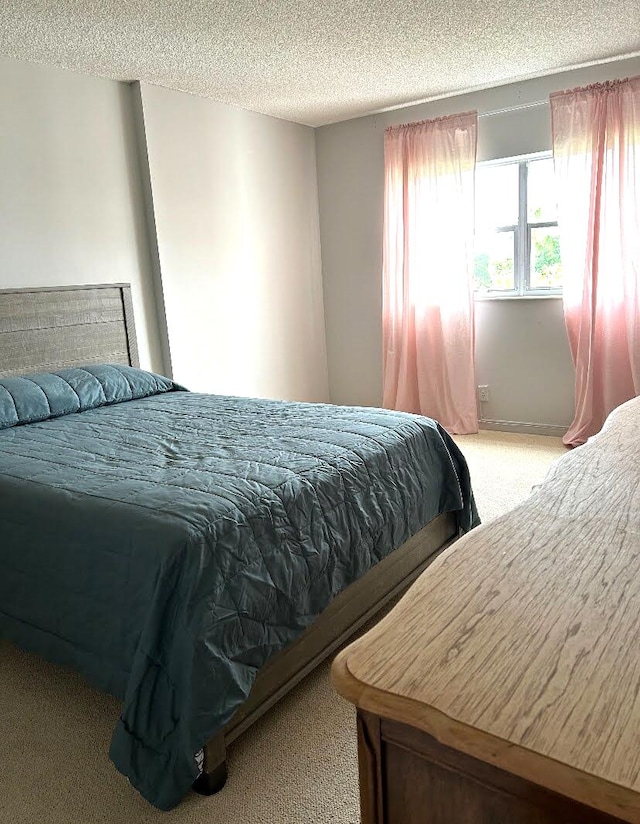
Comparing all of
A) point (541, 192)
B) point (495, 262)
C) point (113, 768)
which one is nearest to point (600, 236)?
point (541, 192)

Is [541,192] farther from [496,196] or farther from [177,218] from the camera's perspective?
Result: [177,218]

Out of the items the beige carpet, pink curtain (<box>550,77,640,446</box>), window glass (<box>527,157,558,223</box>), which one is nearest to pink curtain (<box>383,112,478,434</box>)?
window glass (<box>527,157,558,223</box>)

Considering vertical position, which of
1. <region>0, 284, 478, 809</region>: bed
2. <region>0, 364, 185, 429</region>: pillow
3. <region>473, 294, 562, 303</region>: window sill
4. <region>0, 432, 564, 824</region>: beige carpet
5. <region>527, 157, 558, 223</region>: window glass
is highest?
<region>527, 157, 558, 223</region>: window glass

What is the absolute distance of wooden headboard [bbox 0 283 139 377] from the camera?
3.29 m

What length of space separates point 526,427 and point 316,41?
292cm

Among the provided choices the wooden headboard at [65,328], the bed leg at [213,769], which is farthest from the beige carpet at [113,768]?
the wooden headboard at [65,328]

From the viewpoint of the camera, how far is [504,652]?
2.39 feet

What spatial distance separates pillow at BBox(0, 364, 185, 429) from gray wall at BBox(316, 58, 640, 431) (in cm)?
212

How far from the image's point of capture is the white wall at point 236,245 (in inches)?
Result: 159

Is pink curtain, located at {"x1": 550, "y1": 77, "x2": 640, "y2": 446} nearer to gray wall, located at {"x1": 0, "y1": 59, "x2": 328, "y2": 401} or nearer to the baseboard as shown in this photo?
the baseboard

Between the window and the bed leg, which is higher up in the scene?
the window

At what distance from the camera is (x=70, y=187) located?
11.7 ft

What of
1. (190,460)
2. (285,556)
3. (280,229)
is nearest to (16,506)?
(190,460)

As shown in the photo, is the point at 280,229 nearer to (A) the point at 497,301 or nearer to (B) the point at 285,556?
(A) the point at 497,301
